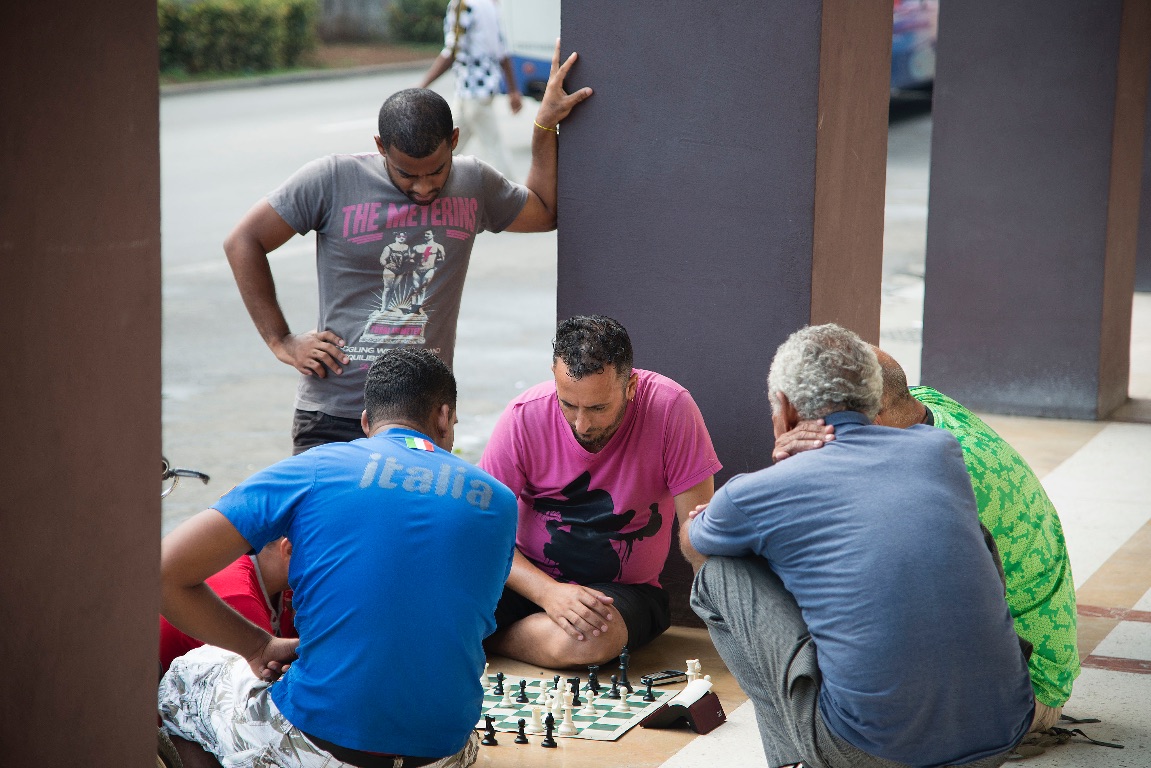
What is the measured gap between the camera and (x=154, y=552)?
2.11 metres

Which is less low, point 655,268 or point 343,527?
point 655,268

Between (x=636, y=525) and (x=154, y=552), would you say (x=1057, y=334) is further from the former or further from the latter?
(x=154, y=552)

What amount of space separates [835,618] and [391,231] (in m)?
2.28

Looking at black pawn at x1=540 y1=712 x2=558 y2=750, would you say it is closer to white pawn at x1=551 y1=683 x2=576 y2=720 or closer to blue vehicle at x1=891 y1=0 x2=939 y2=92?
white pawn at x1=551 y1=683 x2=576 y2=720

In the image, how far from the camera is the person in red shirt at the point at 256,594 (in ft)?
12.1

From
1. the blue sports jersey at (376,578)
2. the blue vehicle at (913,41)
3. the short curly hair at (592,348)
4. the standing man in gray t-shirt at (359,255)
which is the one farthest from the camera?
the blue vehicle at (913,41)

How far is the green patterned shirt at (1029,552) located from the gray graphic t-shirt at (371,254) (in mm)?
1807

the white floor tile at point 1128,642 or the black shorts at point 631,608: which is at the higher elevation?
the black shorts at point 631,608

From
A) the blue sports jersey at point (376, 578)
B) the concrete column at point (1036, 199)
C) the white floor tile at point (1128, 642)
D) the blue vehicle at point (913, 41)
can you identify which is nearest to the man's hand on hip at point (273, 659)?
the blue sports jersey at point (376, 578)

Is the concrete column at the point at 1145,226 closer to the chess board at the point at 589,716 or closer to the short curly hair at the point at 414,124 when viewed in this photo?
the short curly hair at the point at 414,124

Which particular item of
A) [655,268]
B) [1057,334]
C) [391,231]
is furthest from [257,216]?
[1057,334]

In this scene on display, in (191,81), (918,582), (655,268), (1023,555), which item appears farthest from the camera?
(191,81)

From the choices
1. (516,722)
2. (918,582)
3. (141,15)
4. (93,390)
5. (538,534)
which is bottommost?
(516,722)

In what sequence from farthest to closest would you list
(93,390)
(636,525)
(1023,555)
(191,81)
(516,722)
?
(191,81) → (636,525) → (516,722) → (1023,555) → (93,390)
